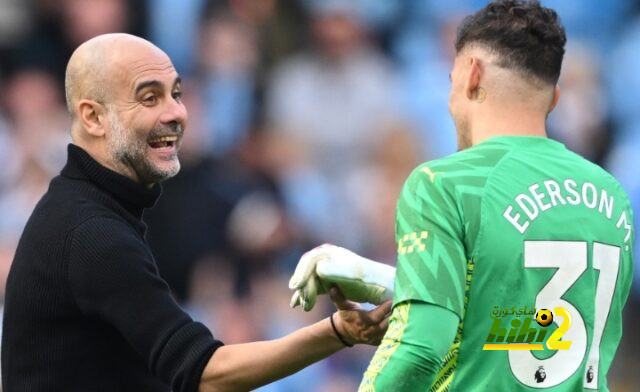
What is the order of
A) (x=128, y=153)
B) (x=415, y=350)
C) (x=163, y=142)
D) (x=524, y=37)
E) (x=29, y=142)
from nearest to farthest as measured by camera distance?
(x=415, y=350) → (x=524, y=37) → (x=128, y=153) → (x=163, y=142) → (x=29, y=142)

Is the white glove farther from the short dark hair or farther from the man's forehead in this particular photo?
the man's forehead

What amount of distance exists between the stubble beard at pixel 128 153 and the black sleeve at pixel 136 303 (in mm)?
361

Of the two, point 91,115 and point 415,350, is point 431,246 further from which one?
point 91,115

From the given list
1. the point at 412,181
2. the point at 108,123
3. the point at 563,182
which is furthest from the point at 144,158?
the point at 563,182

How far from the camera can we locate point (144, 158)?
3.79m

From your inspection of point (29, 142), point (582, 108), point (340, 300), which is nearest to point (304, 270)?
point (340, 300)

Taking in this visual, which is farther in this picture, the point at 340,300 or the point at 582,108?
the point at 582,108

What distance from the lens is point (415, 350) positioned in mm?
2865

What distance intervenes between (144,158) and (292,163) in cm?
343

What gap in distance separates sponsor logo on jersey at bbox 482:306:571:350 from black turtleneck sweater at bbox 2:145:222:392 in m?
0.88

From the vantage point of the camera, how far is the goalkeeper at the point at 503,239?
115 inches

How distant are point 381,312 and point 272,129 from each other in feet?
12.6

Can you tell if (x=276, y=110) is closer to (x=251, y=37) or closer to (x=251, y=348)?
(x=251, y=37)

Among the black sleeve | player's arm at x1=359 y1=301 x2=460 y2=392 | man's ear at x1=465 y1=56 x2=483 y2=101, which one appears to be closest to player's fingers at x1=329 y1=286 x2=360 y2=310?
the black sleeve
